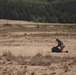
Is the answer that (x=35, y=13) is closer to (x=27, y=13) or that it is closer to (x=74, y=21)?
(x=27, y=13)

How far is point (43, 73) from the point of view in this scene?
1191 cm

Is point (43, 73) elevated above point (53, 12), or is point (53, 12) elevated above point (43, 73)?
point (43, 73)

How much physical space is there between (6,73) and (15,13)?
279ft

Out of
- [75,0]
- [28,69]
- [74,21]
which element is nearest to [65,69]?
[28,69]

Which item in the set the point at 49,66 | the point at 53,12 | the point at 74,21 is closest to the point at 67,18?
the point at 74,21

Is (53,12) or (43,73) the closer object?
(43,73)

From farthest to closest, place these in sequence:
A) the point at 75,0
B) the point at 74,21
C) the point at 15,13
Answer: the point at 75,0 < the point at 15,13 < the point at 74,21

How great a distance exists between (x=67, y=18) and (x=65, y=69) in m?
77.6

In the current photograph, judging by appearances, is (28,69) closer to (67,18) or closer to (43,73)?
(43,73)

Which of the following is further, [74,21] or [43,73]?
[74,21]

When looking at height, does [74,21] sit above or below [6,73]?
below

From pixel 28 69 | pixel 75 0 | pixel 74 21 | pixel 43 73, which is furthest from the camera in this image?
pixel 75 0

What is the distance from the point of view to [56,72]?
471 inches

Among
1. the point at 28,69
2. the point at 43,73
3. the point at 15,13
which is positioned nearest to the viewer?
the point at 43,73
